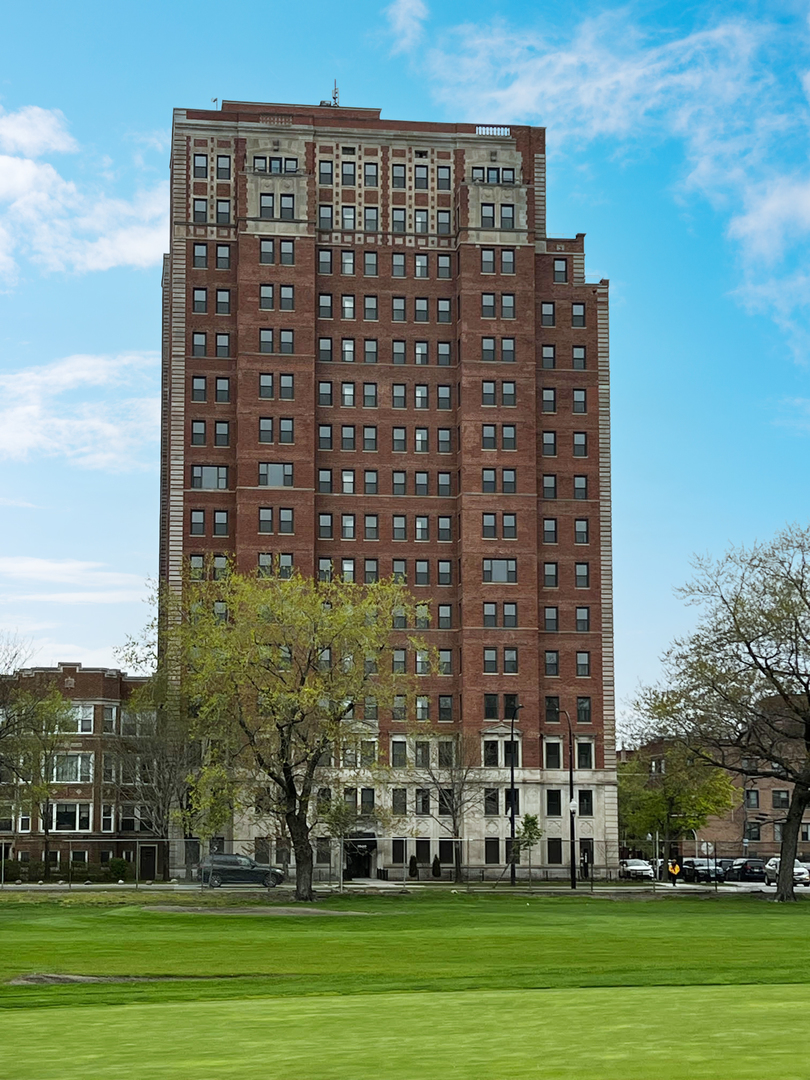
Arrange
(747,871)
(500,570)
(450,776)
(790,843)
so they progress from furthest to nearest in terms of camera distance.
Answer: (500,570) → (747,871) → (450,776) → (790,843)

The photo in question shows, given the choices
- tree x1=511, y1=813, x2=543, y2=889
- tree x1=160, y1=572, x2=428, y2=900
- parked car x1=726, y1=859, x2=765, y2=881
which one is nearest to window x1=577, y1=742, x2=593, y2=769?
tree x1=511, y1=813, x2=543, y2=889

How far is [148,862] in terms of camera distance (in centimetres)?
9912

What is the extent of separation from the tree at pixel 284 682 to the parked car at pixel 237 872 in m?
7.96

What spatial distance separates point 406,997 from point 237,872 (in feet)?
179

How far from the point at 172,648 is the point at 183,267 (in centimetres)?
4141

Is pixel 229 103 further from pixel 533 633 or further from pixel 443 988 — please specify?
pixel 443 988

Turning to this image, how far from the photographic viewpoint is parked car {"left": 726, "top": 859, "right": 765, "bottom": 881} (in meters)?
101

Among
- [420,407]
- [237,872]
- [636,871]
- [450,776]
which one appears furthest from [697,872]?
[420,407]

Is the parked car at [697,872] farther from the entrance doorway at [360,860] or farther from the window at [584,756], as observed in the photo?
the entrance doorway at [360,860]

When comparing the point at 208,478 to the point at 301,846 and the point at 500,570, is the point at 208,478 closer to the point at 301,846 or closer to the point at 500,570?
the point at 500,570

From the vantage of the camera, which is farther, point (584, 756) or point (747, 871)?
point (584, 756)

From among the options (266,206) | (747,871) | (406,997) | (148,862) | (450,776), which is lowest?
(747,871)

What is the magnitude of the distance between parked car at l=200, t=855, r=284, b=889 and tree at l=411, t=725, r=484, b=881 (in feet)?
70.2

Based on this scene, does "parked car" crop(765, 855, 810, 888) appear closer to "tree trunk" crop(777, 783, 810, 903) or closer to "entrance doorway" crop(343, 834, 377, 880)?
"entrance doorway" crop(343, 834, 377, 880)
